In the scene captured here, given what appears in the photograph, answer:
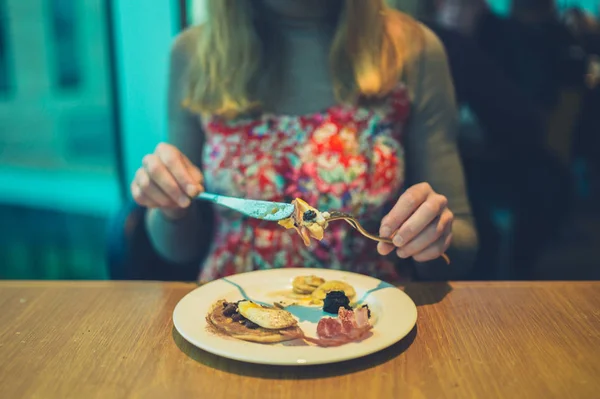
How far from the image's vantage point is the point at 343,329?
814 millimetres

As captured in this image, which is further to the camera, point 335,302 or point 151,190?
point 151,190

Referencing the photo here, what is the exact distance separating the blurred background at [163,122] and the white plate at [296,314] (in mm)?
571

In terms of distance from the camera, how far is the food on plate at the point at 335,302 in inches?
36.4

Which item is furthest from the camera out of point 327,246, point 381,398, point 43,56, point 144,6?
point 43,56

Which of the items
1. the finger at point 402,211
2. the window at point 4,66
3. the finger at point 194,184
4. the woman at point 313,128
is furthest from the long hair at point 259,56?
the window at point 4,66

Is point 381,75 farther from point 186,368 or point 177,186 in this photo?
point 186,368

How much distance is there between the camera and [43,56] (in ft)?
7.33

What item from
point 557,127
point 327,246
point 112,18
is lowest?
point 327,246

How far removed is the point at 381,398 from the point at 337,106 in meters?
0.78

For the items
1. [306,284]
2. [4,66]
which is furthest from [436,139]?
[4,66]

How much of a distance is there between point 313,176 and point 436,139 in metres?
0.31

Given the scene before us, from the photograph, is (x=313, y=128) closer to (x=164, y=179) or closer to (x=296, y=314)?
(x=164, y=179)

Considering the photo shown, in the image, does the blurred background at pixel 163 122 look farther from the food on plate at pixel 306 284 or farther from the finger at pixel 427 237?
the finger at pixel 427 237

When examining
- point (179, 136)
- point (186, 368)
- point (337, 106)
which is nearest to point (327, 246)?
point (337, 106)
